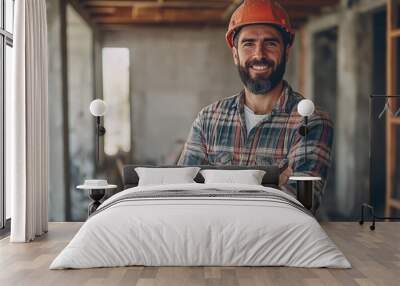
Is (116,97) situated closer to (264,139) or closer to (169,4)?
(169,4)

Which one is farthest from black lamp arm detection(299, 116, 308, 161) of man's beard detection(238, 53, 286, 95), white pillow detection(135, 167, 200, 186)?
white pillow detection(135, 167, 200, 186)

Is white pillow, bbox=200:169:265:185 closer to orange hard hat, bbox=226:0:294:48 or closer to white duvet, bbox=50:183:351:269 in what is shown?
orange hard hat, bbox=226:0:294:48

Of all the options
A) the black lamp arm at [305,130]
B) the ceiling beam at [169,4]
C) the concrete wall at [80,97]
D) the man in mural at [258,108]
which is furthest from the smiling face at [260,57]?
the concrete wall at [80,97]

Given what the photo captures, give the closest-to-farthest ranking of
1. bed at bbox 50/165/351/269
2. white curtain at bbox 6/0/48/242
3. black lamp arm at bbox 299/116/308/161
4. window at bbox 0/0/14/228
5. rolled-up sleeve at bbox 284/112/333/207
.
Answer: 1. bed at bbox 50/165/351/269
2. white curtain at bbox 6/0/48/242
3. window at bbox 0/0/14/228
4. black lamp arm at bbox 299/116/308/161
5. rolled-up sleeve at bbox 284/112/333/207

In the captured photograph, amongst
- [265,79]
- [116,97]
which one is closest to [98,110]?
[116,97]

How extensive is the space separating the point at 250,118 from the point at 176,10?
1.57 meters

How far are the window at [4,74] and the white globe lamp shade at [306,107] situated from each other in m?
3.28

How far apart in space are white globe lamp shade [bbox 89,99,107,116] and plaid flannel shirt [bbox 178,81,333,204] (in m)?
1.08

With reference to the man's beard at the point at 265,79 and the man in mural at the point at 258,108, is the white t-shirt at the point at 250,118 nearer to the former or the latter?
the man in mural at the point at 258,108

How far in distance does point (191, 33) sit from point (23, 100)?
2342 millimetres

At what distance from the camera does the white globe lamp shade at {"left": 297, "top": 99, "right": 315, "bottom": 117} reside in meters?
6.90

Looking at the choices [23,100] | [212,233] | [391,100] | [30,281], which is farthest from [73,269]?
[391,100]

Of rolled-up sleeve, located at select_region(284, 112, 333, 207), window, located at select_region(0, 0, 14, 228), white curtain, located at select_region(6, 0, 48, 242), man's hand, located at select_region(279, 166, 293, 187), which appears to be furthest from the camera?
rolled-up sleeve, located at select_region(284, 112, 333, 207)

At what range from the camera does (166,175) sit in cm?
678
